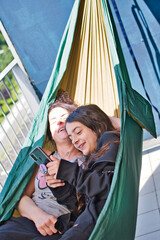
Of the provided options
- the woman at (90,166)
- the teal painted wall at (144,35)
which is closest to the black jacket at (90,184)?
the woman at (90,166)

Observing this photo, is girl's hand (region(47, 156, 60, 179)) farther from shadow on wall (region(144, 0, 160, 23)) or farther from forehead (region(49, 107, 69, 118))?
shadow on wall (region(144, 0, 160, 23))

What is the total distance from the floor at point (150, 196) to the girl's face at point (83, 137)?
656 millimetres

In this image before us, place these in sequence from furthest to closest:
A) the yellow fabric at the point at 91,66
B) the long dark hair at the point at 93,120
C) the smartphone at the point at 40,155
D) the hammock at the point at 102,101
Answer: the yellow fabric at the point at 91,66 < the long dark hair at the point at 93,120 < the smartphone at the point at 40,155 < the hammock at the point at 102,101

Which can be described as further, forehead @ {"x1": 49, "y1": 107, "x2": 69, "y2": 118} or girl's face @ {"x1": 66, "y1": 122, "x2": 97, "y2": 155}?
forehead @ {"x1": 49, "y1": 107, "x2": 69, "y2": 118}

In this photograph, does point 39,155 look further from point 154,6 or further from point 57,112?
point 154,6

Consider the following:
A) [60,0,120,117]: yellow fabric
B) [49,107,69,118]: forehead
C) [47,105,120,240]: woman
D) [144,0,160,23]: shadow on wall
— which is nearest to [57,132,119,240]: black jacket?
[47,105,120,240]: woman

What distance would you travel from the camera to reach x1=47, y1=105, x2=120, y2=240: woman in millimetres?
1440

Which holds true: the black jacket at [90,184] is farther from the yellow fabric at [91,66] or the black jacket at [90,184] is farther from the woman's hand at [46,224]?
the yellow fabric at [91,66]

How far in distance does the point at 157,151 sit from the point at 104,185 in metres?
1.61

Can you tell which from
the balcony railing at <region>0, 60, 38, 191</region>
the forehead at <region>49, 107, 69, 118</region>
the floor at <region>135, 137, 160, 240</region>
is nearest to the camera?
the floor at <region>135, 137, 160, 240</region>

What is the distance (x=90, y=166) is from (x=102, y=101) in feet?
2.79

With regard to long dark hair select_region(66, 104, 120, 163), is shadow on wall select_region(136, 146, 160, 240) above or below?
below

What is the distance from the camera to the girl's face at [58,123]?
2.03 meters

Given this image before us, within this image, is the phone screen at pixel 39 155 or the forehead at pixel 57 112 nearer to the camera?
the phone screen at pixel 39 155
